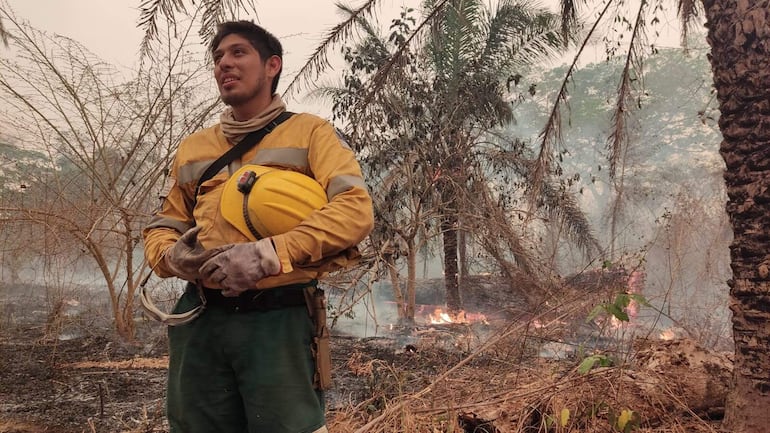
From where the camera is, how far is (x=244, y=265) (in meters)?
1.34

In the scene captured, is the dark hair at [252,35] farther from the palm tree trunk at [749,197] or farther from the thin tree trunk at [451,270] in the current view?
the thin tree trunk at [451,270]

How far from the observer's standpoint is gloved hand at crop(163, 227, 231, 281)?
1445mm

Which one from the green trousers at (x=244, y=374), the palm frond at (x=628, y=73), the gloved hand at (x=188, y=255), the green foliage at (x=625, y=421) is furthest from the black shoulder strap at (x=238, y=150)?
the palm frond at (x=628, y=73)

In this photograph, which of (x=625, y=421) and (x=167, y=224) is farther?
(x=625, y=421)

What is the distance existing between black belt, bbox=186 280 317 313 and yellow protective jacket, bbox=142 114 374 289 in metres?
0.05

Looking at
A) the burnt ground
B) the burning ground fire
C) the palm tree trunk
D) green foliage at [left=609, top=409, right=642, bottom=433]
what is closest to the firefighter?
the burnt ground

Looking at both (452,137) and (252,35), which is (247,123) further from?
(452,137)

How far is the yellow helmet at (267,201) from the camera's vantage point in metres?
1.49

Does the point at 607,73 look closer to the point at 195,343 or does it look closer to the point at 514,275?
the point at 514,275

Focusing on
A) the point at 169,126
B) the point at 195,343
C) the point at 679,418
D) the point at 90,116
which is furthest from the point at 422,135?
the point at 195,343

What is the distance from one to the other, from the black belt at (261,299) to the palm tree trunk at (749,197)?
227cm

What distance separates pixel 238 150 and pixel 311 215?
415mm

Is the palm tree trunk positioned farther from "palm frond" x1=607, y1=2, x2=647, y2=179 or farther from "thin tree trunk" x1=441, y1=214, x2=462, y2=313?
"thin tree trunk" x1=441, y1=214, x2=462, y2=313

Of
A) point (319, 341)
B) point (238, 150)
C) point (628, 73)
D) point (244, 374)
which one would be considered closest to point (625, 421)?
point (319, 341)
